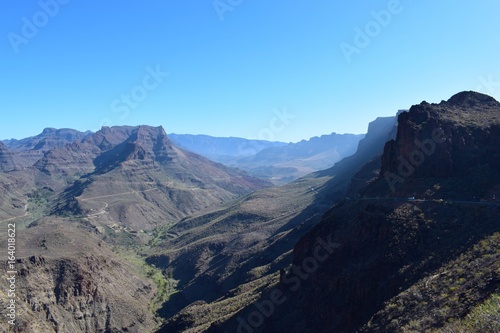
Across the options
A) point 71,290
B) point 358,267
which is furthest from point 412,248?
point 71,290

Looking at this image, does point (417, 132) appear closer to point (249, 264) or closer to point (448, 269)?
point (448, 269)

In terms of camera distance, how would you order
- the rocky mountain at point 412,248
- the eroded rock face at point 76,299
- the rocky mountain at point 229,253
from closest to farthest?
the rocky mountain at point 412,248 < the rocky mountain at point 229,253 < the eroded rock face at point 76,299

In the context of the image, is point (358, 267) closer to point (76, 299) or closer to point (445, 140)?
point (445, 140)

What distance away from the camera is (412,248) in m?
40.1

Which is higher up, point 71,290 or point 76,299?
point 71,290

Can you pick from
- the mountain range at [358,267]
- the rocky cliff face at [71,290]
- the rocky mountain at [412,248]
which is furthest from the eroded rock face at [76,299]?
the rocky mountain at [412,248]

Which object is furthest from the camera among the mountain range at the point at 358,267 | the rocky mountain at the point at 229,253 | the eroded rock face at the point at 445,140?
the rocky mountain at the point at 229,253

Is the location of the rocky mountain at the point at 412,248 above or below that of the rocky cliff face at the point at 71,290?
below

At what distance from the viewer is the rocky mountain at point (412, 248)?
30047mm

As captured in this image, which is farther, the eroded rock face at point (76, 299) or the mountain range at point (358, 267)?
the eroded rock face at point (76, 299)

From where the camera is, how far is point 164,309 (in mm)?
85812

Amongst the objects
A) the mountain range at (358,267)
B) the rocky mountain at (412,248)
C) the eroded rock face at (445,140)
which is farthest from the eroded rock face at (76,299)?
the eroded rock face at (445,140)

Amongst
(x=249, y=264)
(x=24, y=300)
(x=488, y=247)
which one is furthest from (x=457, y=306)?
(x=24, y=300)

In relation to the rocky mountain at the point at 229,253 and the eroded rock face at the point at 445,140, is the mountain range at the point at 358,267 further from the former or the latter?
the rocky mountain at the point at 229,253
